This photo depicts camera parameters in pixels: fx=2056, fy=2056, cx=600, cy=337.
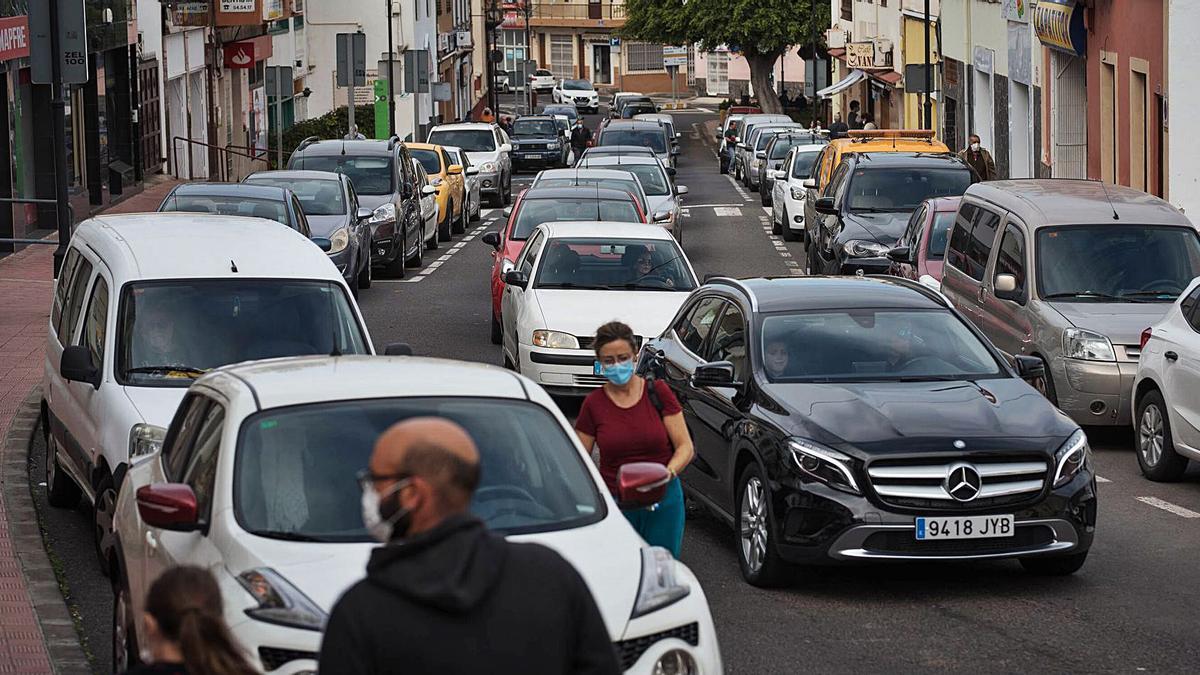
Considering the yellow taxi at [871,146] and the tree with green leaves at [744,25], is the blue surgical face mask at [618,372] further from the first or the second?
the tree with green leaves at [744,25]

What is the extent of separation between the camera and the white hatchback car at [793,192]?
116 feet

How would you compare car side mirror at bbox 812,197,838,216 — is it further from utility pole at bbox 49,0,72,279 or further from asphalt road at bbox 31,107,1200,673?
asphalt road at bbox 31,107,1200,673

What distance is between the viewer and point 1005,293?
52.6 feet

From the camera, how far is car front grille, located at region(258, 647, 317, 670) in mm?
6117

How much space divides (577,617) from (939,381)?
23.7ft

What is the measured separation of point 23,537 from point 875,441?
479 centimetres

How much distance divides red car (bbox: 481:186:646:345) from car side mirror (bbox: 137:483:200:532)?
15248 millimetres

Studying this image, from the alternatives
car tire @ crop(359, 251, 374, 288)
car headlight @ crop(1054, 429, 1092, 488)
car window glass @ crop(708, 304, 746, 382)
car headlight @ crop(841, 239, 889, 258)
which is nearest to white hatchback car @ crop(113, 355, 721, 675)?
car headlight @ crop(1054, 429, 1092, 488)

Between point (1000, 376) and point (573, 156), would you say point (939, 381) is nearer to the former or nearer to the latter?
point (1000, 376)

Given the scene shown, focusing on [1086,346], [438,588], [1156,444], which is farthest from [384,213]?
[438,588]

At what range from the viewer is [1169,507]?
1280 cm

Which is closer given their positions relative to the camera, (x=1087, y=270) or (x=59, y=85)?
(x=1087, y=270)

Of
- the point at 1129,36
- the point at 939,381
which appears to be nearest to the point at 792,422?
the point at 939,381

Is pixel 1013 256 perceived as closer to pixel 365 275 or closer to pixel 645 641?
pixel 645 641
